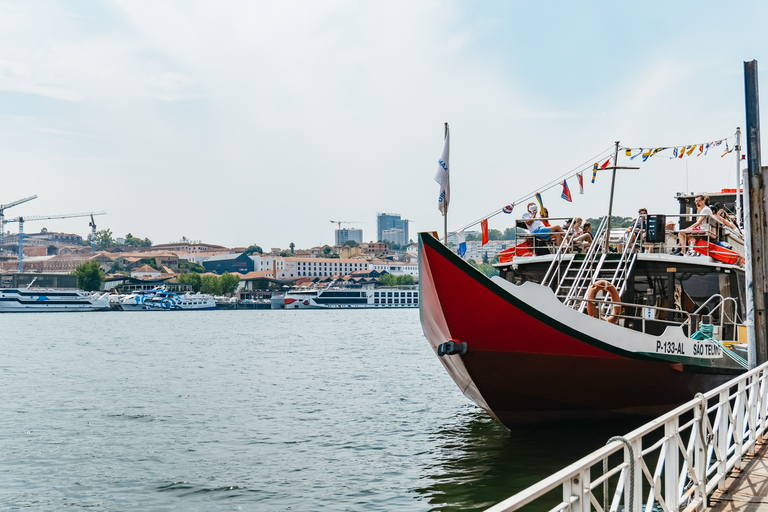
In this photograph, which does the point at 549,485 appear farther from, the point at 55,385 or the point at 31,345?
the point at 31,345

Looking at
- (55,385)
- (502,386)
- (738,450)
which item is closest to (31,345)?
(55,385)

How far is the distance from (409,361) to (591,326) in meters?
23.5

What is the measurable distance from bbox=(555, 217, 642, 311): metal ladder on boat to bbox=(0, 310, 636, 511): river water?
252 centimetres

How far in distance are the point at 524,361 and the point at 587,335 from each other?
1012mm

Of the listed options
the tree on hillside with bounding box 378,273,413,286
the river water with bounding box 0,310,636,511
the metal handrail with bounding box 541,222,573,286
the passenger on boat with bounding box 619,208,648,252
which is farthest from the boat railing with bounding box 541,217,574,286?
the tree on hillside with bounding box 378,273,413,286

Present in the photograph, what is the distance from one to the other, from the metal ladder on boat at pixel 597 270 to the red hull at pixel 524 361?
1.65 metres

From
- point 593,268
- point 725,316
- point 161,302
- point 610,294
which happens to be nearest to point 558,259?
point 593,268

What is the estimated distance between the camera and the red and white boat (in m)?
10.6

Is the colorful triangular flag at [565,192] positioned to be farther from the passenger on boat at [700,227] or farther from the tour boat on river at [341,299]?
the tour boat on river at [341,299]

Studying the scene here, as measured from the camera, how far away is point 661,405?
11922 mm

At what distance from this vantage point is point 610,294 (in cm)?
1185

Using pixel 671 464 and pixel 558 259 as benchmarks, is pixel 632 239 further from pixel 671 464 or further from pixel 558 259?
pixel 671 464

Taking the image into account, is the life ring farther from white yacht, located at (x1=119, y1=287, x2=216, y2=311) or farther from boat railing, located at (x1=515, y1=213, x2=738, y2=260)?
white yacht, located at (x1=119, y1=287, x2=216, y2=311)

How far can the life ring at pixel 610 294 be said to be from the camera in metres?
11.7
